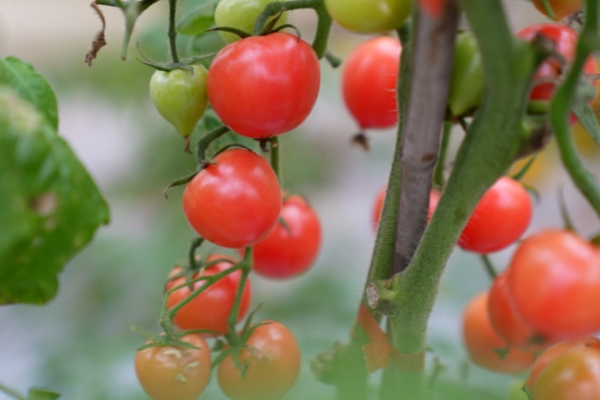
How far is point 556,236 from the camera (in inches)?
11.9

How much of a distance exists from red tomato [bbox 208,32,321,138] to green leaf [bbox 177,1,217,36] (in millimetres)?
128

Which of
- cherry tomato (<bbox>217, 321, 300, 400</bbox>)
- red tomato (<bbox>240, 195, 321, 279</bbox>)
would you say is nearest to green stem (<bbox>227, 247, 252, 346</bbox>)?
cherry tomato (<bbox>217, 321, 300, 400</bbox>)

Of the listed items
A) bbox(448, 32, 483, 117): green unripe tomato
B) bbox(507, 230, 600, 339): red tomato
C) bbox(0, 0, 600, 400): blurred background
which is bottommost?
bbox(0, 0, 600, 400): blurred background

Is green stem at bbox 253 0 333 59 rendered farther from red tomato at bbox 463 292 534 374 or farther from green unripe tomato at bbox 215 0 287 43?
red tomato at bbox 463 292 534 374

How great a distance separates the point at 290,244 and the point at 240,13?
27 cm

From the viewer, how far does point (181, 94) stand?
0.37 m

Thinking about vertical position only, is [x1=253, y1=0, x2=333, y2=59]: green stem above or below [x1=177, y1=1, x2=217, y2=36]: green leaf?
above

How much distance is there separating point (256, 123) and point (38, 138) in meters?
0.12

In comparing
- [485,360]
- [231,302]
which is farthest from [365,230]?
[231,302]

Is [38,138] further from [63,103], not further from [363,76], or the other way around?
[63,103]

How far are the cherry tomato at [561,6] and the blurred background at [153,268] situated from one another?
0.17 meters

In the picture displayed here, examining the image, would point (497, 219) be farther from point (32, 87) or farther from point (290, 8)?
point (32, 87)

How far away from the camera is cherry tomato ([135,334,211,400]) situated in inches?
17.3

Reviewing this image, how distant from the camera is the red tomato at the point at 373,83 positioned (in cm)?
53
